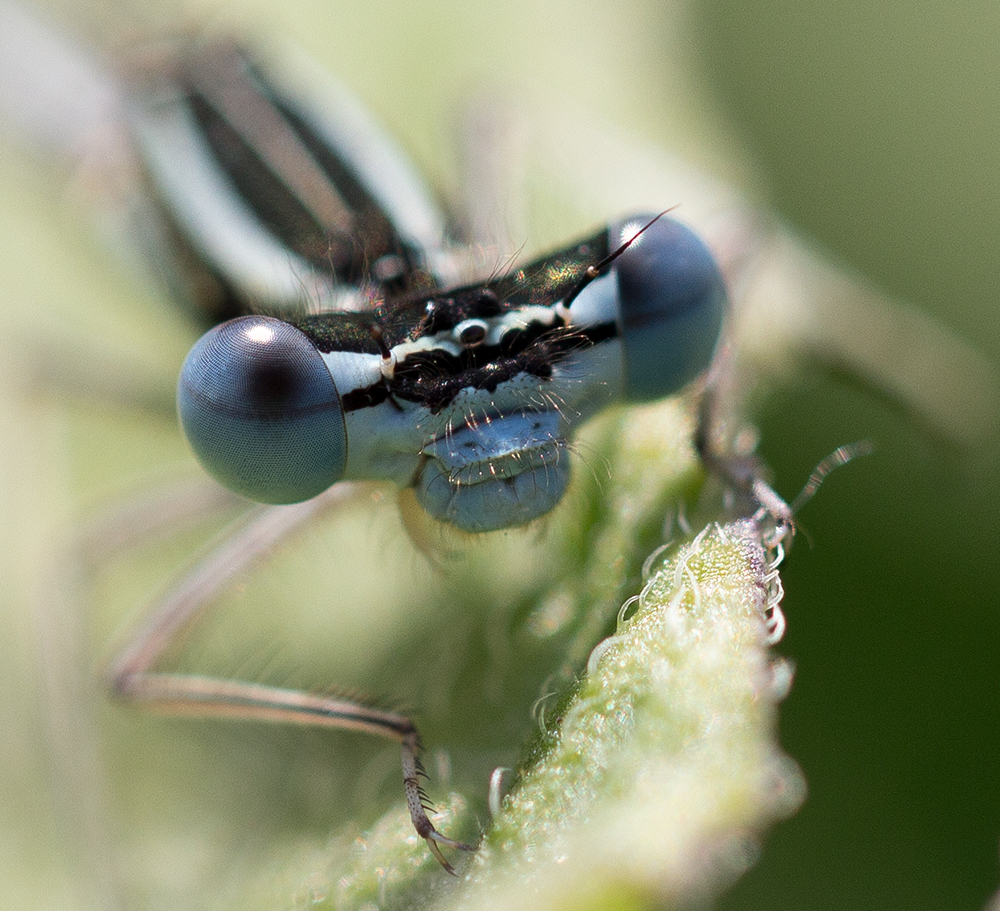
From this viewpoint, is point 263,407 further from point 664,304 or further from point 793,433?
point 793,433

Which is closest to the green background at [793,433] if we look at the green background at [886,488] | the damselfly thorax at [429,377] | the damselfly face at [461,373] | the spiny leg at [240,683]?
the green background at [886,488]

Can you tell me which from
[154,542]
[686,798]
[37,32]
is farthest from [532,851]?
[37,32]

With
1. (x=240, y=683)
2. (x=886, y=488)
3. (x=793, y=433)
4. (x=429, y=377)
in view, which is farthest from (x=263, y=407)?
(x=886, y=488)

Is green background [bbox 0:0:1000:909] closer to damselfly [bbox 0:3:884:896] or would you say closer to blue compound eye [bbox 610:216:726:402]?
damselfly [bbox 0:3:884:896]

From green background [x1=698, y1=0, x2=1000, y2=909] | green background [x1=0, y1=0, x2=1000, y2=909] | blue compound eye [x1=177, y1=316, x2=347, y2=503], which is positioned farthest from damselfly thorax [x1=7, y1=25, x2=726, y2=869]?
green background [x1=698, y1=0, x2=1000, y2=909]

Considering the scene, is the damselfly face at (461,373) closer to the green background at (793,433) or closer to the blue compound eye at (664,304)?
the blue compound eye at (664,304)

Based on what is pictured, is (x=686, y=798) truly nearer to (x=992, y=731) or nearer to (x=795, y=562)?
(x=795, y=562)
